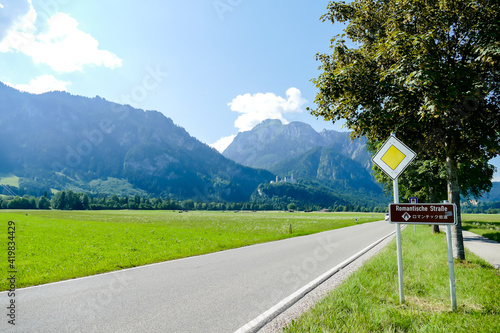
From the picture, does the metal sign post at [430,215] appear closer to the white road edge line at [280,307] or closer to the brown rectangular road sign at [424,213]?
the brown rectangular road sign at [424,213]

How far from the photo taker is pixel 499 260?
1062 cm

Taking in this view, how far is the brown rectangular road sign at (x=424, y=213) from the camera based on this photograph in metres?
4.93

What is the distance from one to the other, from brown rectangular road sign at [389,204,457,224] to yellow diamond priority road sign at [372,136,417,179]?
2.42ft

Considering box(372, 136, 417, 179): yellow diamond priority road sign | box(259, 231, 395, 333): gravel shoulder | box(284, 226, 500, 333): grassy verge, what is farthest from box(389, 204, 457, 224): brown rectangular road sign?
box(259, 231, 395, 333): gravel shoulder

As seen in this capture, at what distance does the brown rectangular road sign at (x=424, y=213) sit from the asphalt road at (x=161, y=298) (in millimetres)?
3039

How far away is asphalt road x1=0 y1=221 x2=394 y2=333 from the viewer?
4.52 meters

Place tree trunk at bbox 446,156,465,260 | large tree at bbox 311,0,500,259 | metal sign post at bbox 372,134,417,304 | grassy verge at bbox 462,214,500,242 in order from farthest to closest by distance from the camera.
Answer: grassy verge at bbox 462,214,500,242 < tree trunk at bbox 446,156,465,260 < large tree at bbox 311,0,500,259 < metal sign post at bbox 372,134,417,304

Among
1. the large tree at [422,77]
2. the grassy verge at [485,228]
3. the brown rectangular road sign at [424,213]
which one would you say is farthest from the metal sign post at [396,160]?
the grassy verge at [485,228]

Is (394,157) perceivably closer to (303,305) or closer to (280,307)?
(303,305)

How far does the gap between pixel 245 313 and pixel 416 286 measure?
444cm

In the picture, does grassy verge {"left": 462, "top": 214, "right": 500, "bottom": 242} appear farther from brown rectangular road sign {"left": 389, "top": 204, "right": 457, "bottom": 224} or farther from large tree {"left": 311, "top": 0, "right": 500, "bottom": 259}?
brown rectangular road sign {"left": 389, "top": 204, "right": 457, "bottom": 224}

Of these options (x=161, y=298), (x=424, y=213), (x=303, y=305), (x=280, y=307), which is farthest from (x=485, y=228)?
(x=161, y=298)

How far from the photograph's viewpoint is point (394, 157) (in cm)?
600

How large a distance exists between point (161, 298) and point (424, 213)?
558 centimetres
